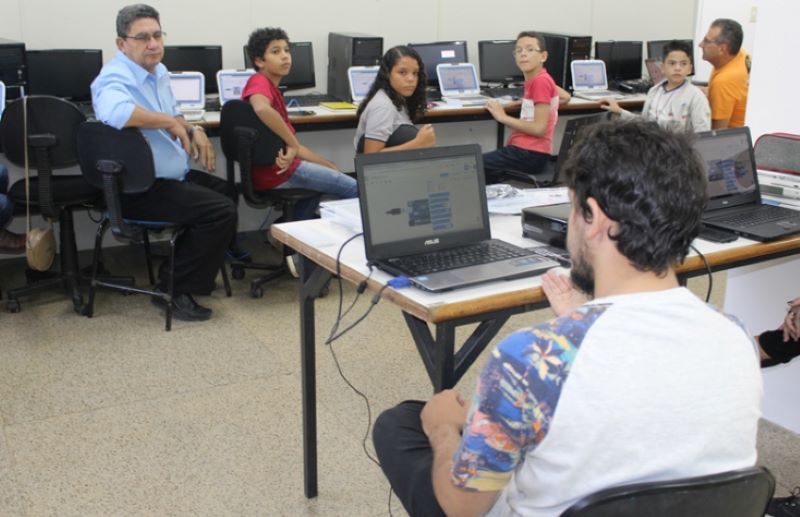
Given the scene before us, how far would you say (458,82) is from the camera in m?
5.53

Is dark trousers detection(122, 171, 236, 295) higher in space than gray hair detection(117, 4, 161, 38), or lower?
lower

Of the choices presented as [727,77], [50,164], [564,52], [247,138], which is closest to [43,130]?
[50,164]

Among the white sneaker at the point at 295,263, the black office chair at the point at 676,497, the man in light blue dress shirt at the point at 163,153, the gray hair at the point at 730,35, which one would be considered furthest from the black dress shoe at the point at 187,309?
the gray hair at the point at 730,35

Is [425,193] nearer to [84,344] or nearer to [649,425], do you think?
[649,425]

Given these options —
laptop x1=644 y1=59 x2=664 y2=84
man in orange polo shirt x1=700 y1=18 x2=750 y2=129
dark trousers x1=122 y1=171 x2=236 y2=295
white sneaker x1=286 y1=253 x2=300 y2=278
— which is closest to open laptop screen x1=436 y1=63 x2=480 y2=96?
laptop x1=644 y1=59 x2=664 y2=84

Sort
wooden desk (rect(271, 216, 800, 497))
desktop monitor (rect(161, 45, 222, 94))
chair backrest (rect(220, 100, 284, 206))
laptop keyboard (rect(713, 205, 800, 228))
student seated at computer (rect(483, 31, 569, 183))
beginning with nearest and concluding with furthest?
1. wooden desk (rect(271, 216, 800, 497))
2. laptop keyboard (rect(713, 205, 800, 228))
3. chair backrest (rect(220, 100, 284, 206))
4. student seated at computer (rect(483, 31, 569, 183))
5. desktop monitor (rect(161, 45, 222, 94))

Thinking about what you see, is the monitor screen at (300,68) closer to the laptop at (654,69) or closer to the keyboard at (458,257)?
the laptop at (654,69)

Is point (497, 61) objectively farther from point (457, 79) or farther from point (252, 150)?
point (252, 150)

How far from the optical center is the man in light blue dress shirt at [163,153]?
352 cm

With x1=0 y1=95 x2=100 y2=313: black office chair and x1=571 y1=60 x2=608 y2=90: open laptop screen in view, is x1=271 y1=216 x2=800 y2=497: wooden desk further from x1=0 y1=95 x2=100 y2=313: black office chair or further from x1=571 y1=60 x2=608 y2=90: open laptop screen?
x1=571 y1=60 x2=608 y2=90: open laptop screen

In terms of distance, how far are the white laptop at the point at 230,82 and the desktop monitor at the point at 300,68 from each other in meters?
0.25

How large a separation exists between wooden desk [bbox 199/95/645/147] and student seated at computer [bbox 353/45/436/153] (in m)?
0.67

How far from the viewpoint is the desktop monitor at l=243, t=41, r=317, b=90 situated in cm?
506

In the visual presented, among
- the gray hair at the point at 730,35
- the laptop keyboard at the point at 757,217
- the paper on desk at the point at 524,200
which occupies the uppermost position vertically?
the gray hair at the point at 730,35
